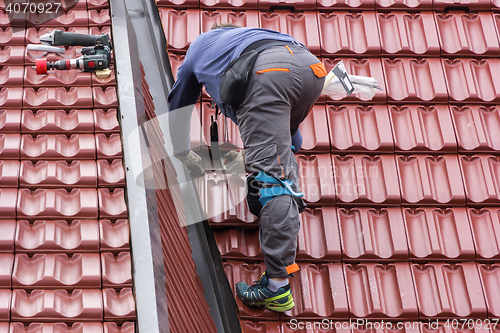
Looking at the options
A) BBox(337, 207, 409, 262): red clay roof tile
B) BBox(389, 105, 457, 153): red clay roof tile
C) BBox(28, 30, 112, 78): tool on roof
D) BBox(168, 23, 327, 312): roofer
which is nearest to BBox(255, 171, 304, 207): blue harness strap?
BBox(168, 23, 327, 312): roofer

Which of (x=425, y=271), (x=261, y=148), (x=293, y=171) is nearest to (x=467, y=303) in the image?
(x=425, y=271)

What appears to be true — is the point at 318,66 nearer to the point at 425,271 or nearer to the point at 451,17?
the point at 425,271

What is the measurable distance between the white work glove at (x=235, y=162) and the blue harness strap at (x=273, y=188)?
2.32ft

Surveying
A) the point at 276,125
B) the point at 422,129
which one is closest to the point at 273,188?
the point at 276,125

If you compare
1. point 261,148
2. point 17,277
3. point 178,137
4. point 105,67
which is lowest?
point 17,277

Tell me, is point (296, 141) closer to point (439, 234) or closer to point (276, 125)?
point (276, 125)

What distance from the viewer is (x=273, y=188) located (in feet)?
9.57

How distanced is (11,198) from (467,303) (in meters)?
2.76

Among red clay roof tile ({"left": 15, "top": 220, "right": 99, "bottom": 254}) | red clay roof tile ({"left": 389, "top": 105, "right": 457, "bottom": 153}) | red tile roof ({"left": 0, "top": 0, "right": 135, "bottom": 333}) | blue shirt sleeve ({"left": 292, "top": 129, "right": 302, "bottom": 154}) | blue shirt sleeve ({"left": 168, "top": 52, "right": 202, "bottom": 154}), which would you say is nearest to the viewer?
red tile roof ({"left": 0, "top": 0, "right": 135, "bottom": 333})

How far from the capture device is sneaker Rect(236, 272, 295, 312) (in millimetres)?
3010

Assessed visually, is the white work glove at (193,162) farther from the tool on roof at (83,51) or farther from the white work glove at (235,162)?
the tool on roof at (83,51)

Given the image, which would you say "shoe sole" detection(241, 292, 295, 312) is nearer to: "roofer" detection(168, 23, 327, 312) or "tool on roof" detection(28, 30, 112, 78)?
"roofer" detection(168, 23, 327, 312)

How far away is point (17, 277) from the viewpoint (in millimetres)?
2645

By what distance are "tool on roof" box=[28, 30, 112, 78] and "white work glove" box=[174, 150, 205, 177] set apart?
86 centimetres
